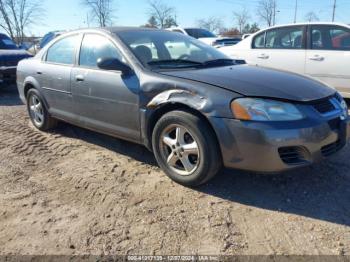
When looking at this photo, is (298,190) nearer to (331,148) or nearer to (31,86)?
(331,148)

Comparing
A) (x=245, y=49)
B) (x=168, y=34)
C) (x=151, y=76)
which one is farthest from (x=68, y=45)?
(x=245, y=49)

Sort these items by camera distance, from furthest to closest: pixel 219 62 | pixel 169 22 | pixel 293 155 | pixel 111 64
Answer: pixel 169 22 < pixel 219 62 < pixel 111 64 < pixel 293 155

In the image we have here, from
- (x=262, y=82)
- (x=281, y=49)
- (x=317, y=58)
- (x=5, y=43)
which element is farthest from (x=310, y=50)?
(x=5, y=43)

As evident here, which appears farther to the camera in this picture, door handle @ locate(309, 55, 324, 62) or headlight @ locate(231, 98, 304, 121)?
door handle @ locate(309, 55, 324, 62)

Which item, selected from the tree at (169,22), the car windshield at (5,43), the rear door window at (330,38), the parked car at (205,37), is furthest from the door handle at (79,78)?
the tree at (169,22)

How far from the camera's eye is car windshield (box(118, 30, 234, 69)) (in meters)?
3.97

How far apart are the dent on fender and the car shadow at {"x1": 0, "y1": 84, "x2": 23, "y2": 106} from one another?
5.42 m

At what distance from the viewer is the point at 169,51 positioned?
14.0ft

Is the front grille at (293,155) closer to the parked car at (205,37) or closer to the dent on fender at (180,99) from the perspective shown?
the dent on fender at (180,99)

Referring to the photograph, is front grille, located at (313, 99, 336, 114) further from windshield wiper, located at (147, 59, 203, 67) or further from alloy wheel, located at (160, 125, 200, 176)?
windshield wiper, located at (147, 59, 203, 67)

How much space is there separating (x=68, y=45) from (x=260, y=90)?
2811 millimetres

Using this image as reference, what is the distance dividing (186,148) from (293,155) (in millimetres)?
950

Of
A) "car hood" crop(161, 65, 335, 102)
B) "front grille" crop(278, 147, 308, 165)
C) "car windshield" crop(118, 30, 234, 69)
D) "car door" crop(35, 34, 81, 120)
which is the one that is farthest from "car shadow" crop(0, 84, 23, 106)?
"front grille" crop(278, 147, 308, 165)

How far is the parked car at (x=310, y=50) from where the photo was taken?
626cm
